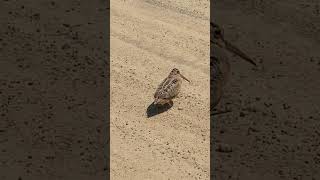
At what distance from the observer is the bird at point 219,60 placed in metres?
11.8

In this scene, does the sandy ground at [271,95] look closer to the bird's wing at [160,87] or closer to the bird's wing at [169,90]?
the bird's wing at [169,90]

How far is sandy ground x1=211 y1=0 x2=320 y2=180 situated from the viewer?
430 inches

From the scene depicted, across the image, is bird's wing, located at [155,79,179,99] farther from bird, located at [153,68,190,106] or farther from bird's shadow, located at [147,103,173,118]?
bird's shadow, located at [147,103,173,118]

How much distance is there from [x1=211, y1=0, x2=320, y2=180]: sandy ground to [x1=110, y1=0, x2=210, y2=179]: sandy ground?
271mm

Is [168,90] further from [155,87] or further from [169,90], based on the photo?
[155,87]

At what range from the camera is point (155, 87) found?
11797 millimetres

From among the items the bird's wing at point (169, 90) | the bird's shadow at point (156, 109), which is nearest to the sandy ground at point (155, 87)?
the bird's shadow at point (156, 109)

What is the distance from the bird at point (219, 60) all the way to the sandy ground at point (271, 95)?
9 centimetres

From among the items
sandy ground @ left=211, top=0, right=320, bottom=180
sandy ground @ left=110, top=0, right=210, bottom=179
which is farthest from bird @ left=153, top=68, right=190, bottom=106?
sandy ground @ left=211, top=0, right=320, bottom=180
